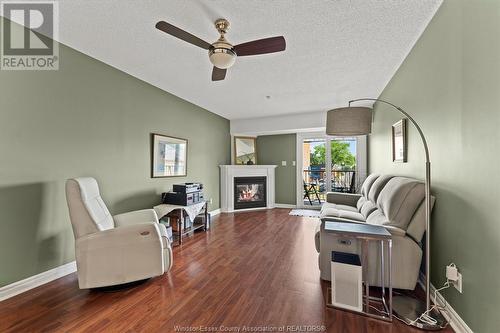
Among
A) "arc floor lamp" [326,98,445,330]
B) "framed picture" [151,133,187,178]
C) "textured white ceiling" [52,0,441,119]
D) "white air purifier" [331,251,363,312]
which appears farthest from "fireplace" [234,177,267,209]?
"white air purifier" [331,251,363,312]

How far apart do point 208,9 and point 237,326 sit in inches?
96.4

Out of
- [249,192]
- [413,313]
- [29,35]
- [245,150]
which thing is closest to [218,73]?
[29,35]

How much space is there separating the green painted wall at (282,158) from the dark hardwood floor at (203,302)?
3.19 meters

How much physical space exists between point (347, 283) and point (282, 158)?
4489mm

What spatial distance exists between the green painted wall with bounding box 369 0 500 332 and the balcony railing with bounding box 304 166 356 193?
3.32 metres

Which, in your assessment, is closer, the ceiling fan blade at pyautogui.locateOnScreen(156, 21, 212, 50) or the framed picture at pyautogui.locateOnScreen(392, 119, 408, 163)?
the ceiling fan blade at pyautogui.locateOnScreen(156, 21, 212, 50)

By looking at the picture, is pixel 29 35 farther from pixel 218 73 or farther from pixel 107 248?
pixel 107 248

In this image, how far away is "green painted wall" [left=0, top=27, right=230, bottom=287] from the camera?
1.94 m

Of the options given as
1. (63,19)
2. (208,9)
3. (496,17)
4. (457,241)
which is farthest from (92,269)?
(496,17)

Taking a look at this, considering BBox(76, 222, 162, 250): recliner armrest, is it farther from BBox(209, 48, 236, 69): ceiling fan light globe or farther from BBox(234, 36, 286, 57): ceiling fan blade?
BBox(234, 36, 286, 57): ceiling fan blade

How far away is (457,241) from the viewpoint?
1.54m

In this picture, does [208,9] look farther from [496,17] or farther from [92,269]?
[92,269]

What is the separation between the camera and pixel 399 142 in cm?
274

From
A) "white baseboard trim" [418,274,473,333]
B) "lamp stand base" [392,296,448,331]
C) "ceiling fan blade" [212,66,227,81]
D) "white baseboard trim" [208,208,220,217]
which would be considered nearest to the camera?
"white baseboard trim" [418,274,473,333]
